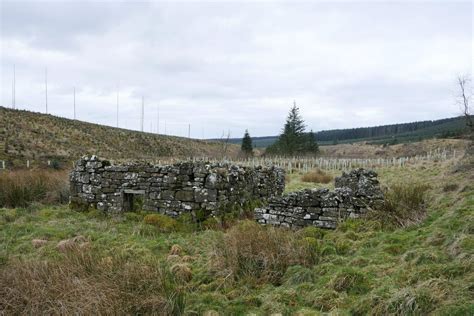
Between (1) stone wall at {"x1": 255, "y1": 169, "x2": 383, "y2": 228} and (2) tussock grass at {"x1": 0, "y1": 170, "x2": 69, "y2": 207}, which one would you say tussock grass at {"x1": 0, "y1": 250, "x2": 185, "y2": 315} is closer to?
(1) stone wall at {"x1": 255, "y1": 169, "x2": 383, "y2": 228}

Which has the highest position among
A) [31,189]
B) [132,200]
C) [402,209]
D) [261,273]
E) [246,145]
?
[246,145]

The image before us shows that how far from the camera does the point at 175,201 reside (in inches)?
400

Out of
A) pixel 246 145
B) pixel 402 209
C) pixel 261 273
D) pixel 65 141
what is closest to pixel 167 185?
pixel 261 273

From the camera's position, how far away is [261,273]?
5.80 metres

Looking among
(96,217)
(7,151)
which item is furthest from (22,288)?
(7,151)

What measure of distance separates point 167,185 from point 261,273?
518 cm

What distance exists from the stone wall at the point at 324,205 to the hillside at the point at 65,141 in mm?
26226


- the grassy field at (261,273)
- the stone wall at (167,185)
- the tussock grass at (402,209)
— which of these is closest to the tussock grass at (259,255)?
the grassy field at (261,273)

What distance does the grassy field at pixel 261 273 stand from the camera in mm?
4492

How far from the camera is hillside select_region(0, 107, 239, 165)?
3441cm

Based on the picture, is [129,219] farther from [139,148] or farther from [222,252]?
[139,148]

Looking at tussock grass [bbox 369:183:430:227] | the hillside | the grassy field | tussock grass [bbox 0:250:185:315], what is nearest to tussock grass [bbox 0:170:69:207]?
the grassy field

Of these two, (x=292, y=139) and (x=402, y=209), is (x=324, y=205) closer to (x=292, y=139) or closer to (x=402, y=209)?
(x=402, y=209)

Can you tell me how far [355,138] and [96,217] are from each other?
486 feet
